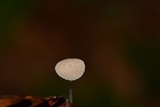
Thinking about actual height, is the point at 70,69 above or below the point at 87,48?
below

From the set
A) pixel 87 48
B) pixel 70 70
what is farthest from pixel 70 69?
pixel 87 48

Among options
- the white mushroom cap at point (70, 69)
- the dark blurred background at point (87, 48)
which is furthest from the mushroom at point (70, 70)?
the dark blurred background at point (87, 48)

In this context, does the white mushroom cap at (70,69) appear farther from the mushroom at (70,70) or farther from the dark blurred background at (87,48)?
the dark blurred background at (87,48)

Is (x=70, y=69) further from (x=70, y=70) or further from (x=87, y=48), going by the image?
(x=87, y=48)

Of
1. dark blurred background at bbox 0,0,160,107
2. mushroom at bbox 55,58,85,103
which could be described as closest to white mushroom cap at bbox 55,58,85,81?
mushroom at bbox 55,58,85,103

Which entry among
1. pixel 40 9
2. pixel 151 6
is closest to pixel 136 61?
pixel 151 6

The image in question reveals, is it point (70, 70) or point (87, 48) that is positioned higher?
point (87, 48)

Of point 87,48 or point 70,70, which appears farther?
point 87,48

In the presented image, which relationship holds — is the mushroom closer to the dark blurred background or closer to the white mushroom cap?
the white mushroom cap
